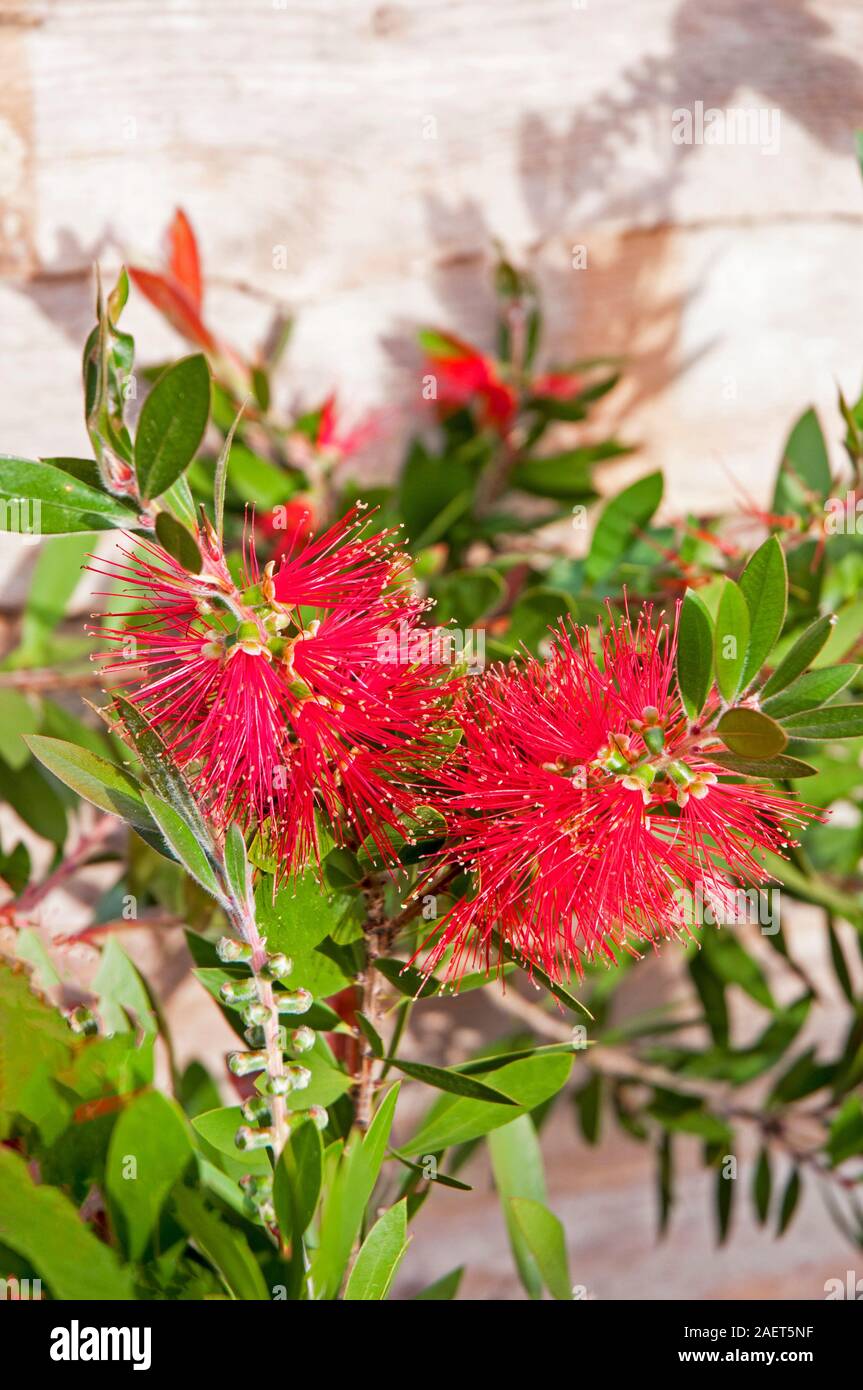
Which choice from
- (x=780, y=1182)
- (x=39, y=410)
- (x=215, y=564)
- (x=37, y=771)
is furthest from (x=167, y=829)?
(x=780, y=1182)

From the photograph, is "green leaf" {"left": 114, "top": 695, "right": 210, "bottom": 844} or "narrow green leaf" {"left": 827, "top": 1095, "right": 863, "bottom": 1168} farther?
"narrow green leaf" {"left": 827, "top": 1095, "right": 863, "bottom": 1168}

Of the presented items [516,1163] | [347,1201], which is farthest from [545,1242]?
[347,1201]

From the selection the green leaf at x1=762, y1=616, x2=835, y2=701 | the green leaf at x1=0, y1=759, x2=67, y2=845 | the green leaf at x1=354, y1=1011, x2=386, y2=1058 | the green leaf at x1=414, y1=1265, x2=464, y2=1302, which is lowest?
the green leaf at x1=414, y1=1265, x2=464, y2=1302

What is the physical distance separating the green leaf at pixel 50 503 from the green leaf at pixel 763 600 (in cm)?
21

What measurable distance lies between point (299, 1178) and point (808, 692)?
9.8 inches

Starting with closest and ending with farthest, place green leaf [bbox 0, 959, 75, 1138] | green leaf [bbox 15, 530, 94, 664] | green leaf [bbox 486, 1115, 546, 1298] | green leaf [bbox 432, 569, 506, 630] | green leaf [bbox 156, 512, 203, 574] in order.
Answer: green leaf [bbox 156, 512, 203, 574] → green leaf [bbox 0, 959, 75, 1138] → green leaf [bbox 486, 1115, 546, 1298] → green leaf [bbox 432, 569, 506, 630] → green leaf [bbox 15, 530, 94, 664]

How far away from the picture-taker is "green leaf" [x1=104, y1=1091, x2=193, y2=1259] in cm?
38

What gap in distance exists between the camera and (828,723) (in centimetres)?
35

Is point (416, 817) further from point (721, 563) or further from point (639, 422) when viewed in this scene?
point (639, 422)

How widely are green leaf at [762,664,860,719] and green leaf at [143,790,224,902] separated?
0.67 feet

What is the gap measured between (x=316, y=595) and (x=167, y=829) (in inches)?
4.0

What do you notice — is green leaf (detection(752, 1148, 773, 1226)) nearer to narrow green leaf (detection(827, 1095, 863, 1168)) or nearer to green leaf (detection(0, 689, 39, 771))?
narrow green leaf (detection(827, 1095, 863, 1168))

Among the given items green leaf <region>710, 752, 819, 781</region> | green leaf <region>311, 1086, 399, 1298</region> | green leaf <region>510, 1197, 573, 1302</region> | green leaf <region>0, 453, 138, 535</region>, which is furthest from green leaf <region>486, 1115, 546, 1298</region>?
green leaf <region>0, 453, 138, 535</region>

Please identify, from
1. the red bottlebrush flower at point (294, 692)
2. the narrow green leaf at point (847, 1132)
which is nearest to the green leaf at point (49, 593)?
the red bottlebrush flower at point (294, 692)
